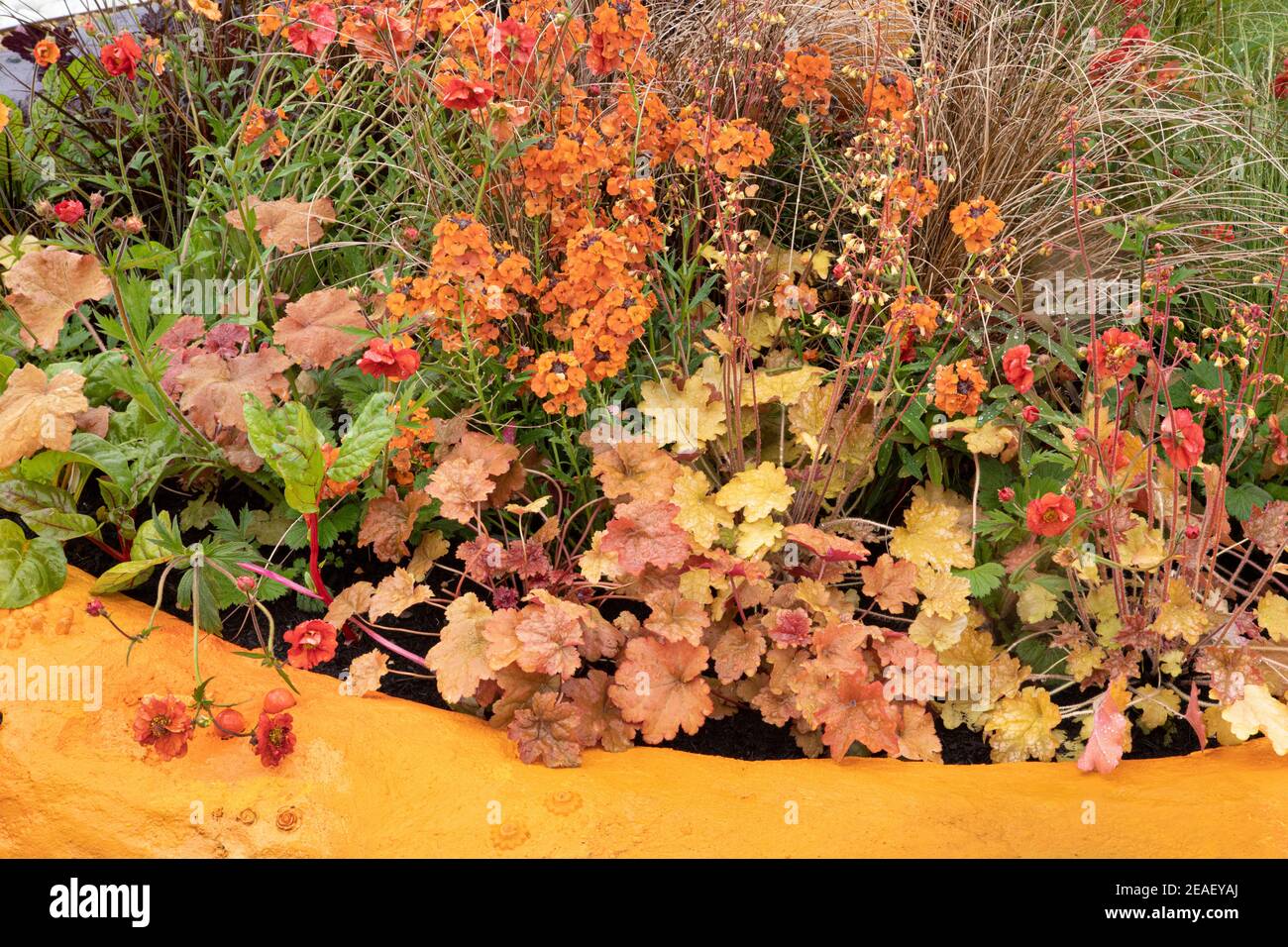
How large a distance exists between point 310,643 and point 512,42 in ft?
4.14

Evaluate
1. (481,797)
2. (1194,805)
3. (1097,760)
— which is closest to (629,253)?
(481,797)

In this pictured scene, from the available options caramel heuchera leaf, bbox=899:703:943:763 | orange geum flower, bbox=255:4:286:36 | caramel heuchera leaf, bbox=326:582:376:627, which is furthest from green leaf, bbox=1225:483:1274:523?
orange geum flower, bbox=255:4:286:36

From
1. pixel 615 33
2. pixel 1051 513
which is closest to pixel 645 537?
pixel 1051 513

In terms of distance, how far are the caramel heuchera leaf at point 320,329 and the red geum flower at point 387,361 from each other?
245mm

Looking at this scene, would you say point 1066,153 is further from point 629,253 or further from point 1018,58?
point 629,253

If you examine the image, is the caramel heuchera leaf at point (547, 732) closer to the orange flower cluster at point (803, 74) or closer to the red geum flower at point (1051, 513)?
the red geum flower at point (1051, 513)

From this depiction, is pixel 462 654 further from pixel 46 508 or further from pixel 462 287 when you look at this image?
pixel 46 508

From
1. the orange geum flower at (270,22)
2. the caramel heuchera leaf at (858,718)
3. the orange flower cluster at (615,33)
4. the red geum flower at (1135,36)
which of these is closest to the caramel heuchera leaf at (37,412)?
the orange geum flower at (270,22)

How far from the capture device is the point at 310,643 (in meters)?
1.95

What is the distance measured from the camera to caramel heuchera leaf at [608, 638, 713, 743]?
204 cm

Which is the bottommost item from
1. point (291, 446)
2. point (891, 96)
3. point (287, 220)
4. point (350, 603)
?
point (350, 603)

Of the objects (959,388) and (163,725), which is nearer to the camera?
(163,725)

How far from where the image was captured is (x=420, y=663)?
90.1 inches

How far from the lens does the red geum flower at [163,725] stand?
74.9 inches
